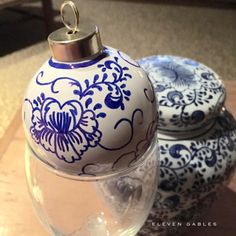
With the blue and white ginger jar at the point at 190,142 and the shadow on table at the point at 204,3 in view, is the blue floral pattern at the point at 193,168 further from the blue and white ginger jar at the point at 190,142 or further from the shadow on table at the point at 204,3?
the shadow on table at the point at 204,3

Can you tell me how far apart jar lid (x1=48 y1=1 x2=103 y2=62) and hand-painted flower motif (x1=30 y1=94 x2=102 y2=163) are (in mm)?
40

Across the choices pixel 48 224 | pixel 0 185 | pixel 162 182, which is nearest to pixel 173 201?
pixel 162 182

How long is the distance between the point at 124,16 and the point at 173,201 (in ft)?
5.42

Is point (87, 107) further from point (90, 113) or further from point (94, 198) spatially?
point (94, 198)

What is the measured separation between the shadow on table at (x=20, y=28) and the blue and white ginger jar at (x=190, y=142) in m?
1.35

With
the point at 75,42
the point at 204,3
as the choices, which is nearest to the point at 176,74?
the point at 75,42

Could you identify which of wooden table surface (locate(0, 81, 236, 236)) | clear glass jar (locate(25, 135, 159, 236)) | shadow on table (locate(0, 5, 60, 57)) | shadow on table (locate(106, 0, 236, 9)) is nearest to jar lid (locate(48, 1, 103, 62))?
clear glass jar (locate(25, 135, 159, 236))

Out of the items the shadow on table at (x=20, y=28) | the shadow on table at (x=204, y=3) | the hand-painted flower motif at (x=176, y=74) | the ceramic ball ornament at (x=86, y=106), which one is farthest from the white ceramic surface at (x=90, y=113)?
the shadow on table at (x=204, y=3)

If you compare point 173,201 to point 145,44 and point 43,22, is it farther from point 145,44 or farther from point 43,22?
point 43,22

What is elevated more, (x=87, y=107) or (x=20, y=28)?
(x=87, y=107)

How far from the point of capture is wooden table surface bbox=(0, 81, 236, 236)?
535 mm

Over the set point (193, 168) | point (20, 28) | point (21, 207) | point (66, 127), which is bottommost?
point (20, 28)

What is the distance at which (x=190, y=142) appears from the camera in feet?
1.53

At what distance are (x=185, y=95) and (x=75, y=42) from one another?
6.4 inches
